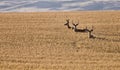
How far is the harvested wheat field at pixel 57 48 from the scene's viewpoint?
23.2m

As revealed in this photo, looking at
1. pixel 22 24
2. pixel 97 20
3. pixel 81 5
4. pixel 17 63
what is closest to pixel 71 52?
pixel 17 63

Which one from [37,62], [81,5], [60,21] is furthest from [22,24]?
[81,5]

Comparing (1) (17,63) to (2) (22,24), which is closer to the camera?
(1) (17,63)

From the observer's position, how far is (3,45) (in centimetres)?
2994

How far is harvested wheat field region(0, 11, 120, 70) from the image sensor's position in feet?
76.0

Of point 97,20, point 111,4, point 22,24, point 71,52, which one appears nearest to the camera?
point 71,52

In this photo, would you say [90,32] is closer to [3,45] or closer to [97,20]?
[3,45]

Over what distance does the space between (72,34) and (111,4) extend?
102 m

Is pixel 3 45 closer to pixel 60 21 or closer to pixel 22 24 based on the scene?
pixel 22 24

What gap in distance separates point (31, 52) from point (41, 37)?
654 centimetres

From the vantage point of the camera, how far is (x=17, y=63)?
23719 millimetres

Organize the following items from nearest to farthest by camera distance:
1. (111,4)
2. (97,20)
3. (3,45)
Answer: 1. (3,45)
2. (97,20)
3. (111,4)

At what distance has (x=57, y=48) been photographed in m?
28.4

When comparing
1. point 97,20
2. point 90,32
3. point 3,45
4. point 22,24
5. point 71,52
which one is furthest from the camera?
point 97,20
